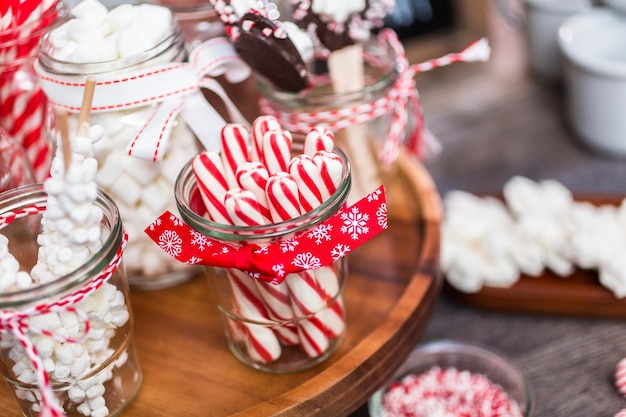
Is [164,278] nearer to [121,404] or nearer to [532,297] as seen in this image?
[121,404]

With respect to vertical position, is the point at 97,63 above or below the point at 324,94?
above

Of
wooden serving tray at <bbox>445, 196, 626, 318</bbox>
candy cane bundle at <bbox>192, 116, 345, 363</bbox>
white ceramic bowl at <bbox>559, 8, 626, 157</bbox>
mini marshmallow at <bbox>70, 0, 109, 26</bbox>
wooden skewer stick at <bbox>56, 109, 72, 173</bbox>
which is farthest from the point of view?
white ceramic bowl at <bbox>559, 8, 626, 157</bbox>

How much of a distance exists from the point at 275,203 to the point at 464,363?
0.34 m

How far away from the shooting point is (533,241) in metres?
0.86

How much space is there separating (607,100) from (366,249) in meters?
0.46

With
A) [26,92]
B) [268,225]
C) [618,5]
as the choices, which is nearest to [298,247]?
[268,225]

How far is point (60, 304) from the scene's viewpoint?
52 cm

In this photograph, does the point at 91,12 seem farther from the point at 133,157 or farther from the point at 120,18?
the point at 133,157

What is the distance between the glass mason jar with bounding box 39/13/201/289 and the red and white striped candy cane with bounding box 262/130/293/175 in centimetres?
14

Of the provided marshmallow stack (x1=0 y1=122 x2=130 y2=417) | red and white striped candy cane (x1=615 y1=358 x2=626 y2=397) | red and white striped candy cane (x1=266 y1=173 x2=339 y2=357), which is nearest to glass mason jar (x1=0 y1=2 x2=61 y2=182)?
marshmallow stack (x1=0 y1=122 x2=130 y2=417)

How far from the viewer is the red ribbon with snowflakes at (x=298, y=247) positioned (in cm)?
57

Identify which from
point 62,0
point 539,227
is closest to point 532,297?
point 539,227

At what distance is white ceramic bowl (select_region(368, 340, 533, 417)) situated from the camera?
2.44 ft

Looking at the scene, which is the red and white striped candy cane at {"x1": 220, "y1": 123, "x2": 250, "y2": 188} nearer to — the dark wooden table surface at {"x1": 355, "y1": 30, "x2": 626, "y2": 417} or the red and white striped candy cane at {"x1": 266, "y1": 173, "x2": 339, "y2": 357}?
the red and white striped candy cane at {"x1": 266, "y1": 173, "x2": 339, "y2": 357}
